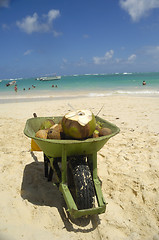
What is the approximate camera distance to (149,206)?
94.6 inches

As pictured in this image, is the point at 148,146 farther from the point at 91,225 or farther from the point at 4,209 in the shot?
the point at 4,209

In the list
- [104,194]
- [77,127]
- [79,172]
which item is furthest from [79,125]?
[104,194]

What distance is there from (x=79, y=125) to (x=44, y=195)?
3.90ft

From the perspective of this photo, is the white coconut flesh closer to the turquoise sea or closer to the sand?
the sand

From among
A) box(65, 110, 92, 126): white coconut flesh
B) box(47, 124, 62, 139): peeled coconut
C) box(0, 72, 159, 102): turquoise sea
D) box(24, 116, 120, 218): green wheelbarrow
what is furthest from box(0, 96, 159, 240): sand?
box(0, 72, 159, 102): turquoise sea

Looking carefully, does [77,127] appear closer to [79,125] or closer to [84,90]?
[79,125]

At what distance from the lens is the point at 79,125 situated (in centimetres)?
222

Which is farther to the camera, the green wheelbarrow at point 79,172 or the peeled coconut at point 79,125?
the peeled coconut at point 79,125

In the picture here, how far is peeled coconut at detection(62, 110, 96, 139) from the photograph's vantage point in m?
2.23

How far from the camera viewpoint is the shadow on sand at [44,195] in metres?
2.17

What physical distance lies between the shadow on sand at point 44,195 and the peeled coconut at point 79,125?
37.1 inches

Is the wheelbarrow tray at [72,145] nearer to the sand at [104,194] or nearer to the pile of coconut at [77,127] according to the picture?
the pile of coconut at [77,127]

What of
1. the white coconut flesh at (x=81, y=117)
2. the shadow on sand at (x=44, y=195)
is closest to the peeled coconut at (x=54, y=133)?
the white coconut flesh at (x=81, y=117)

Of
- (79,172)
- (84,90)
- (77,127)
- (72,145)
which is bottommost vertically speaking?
(79,172)
